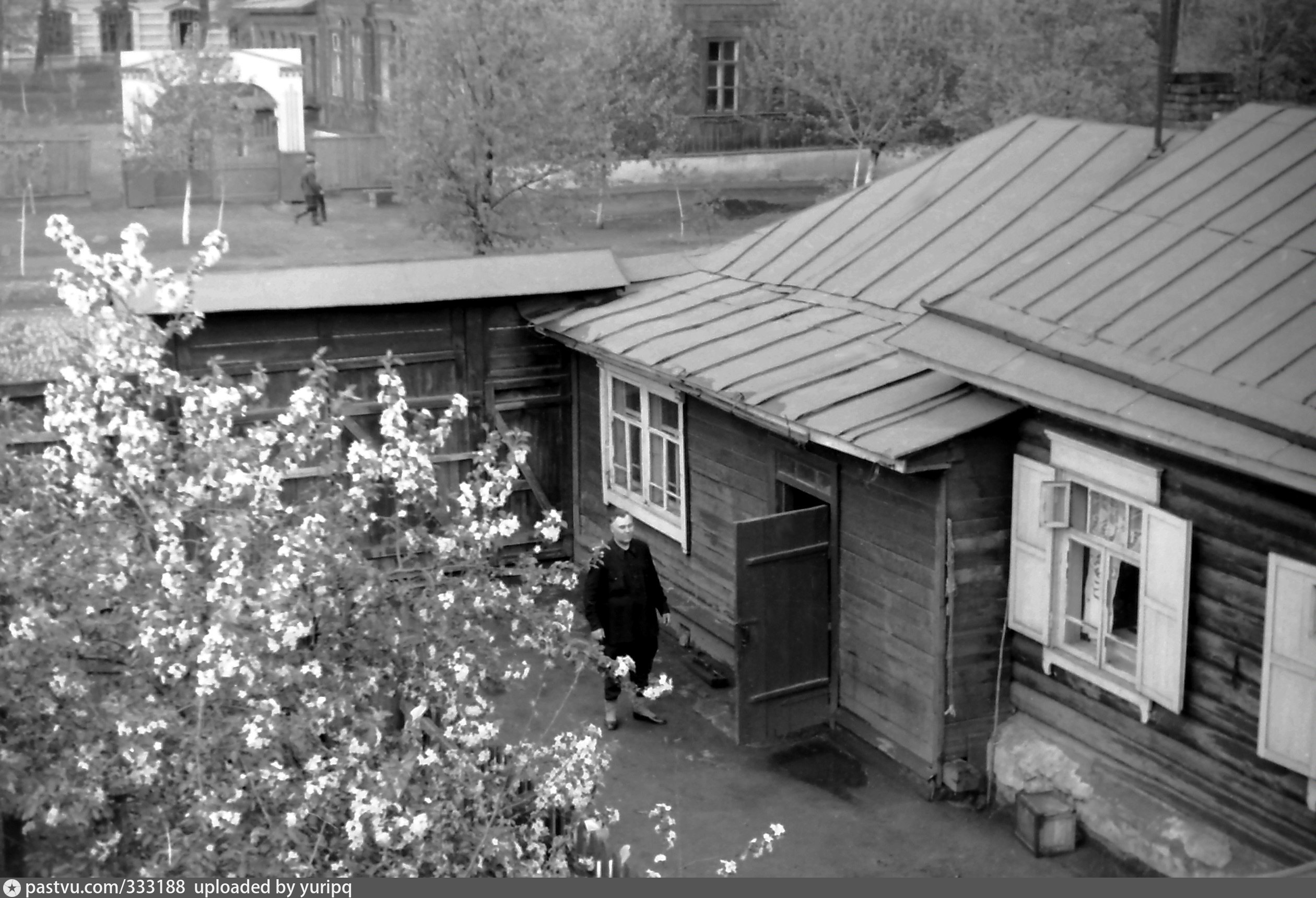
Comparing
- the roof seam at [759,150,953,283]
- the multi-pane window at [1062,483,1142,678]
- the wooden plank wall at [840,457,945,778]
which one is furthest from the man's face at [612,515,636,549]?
the roof seam at [759,150,953,283]

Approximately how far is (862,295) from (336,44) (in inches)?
1559

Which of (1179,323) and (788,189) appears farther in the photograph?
(788,189)

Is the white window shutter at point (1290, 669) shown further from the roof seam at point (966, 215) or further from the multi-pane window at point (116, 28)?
the multi-pane window at point (116, 28)

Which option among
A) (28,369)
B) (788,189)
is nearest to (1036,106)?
(788,189)

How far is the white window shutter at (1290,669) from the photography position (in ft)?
28.8

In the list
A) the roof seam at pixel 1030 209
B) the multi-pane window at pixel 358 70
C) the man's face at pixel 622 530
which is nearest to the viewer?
the man's face at pixel 622 530

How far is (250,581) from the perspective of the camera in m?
6.93

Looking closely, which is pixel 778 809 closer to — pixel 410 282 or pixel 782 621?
pixel 782 621

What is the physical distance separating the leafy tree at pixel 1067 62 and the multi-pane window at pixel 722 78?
518 inches

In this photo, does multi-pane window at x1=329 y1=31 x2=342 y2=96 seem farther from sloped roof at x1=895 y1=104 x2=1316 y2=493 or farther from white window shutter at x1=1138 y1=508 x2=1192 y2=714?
white window shutter at x1=1138 y1=508 x2=1192 y2=714

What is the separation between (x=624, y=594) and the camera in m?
12.6

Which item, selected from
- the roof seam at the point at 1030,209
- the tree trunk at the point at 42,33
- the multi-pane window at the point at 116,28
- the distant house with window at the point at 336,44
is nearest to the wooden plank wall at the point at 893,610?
the roof seam at the point at 1030,209

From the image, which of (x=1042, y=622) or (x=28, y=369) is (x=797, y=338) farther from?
(x=28, y=369)

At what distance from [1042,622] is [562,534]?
7.01 m
